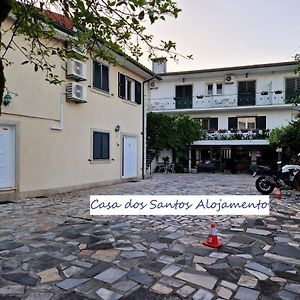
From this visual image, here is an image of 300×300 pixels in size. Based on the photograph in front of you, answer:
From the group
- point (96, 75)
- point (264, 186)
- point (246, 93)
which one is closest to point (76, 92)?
point (96, 75)

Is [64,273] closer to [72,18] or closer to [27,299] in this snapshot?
[27,299]

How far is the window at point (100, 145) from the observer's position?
1228 centimetres

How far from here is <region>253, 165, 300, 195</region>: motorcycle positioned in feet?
34.1

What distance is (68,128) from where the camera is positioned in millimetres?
10797

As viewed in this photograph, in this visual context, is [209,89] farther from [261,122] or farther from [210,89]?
[261,122]

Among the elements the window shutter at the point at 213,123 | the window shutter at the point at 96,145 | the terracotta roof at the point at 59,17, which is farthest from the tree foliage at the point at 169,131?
the terracotta roof at the point at 59,17

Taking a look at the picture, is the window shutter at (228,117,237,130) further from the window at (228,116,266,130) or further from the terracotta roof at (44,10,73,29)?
the terracotta roof at (44,10,73,29)

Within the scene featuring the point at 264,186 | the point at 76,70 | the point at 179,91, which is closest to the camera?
the point at 76,70

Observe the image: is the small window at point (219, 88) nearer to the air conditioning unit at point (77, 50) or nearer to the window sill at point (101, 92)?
the window sill at point (101, 92)

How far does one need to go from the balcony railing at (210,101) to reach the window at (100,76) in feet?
44.3

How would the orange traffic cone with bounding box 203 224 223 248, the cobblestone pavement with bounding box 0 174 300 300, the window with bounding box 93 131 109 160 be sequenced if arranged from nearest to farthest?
the cobblestone pavement with bounding box 0 174 300 300, the orange traffic cone with bounding box 203 224 223 248, the window with bounding box 93 131 109 160

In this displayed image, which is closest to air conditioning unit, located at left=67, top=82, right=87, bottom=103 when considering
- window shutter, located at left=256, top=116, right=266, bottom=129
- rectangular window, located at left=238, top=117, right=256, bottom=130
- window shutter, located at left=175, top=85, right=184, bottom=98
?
window shutter, located at left=175, top=85, right=184, bottom=98

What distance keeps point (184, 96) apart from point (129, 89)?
11.7 metres

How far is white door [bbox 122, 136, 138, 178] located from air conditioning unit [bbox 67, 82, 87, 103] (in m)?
3.91
